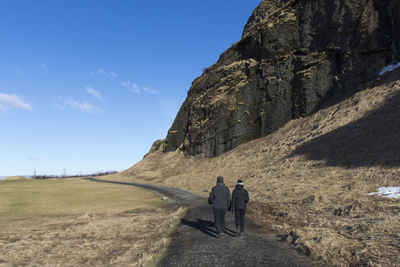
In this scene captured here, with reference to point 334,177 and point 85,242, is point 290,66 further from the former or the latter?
point 85,242

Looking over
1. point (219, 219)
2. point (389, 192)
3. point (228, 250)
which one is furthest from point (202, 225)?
point (389, 192)

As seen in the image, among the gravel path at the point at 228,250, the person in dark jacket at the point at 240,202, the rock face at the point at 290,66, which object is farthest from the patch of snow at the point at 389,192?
the rock face at the point at 290,66

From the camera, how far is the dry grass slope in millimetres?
7770

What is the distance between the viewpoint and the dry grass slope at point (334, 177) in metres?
7.77

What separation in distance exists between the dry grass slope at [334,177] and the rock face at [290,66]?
4.14 metres

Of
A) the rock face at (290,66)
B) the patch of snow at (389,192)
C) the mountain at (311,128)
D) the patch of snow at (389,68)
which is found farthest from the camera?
the rock face at (290,66)

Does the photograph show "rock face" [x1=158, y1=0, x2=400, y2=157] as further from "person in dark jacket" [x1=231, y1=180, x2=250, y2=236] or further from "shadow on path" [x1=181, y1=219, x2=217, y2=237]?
"person in dark jacket" [x1=231, y1=180, x2=250, y2=236]

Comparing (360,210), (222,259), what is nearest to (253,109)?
(360,210)

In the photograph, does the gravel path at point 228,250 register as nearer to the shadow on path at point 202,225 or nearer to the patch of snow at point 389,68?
the shadow on path at point 202,225

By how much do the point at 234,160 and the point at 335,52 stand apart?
22678 millimetres

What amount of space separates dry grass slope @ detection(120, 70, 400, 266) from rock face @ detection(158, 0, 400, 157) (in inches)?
163

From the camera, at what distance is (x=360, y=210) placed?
36.4 ft

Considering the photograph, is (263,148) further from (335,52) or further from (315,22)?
(315,22)

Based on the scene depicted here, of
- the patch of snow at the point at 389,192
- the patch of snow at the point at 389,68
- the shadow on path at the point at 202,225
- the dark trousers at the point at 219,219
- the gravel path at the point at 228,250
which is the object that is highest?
the patch of snow at the point at 389,68
